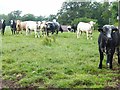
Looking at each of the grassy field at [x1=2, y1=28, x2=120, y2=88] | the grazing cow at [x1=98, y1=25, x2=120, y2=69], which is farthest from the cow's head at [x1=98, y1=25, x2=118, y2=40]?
the grassy field at [x1=2, y1=28, x2=120, y2=88]

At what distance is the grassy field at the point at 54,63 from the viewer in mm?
2264

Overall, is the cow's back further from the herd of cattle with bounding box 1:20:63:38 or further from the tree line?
the herd of cattle with bounding box 1:20:63:38

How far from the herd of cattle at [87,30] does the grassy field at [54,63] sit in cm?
5

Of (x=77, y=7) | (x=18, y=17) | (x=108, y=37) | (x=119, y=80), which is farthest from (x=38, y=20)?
(x=119, y=80)

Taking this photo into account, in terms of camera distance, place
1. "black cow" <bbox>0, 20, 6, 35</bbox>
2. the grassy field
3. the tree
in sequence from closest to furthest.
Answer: the grassy field
"black cow" <bbox>0, 20, 6, 35</bbox>
the tree

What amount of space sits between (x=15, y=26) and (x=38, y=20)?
201 millimetres

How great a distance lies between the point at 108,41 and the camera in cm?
241

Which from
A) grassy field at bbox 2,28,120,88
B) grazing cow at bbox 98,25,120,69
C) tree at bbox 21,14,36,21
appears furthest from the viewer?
tree at bbox 21,14,36,21

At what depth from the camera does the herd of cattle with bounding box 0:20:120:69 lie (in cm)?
239

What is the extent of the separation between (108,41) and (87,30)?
22 centimetres

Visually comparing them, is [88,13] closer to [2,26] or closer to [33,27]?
[33,27]

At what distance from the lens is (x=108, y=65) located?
8.20ft

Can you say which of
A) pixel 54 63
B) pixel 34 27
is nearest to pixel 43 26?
pixel 34 27

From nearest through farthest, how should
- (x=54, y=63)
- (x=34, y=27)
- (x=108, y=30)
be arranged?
(x=108, y=30)
(x=54, y=63)
(x=34, y=27)
